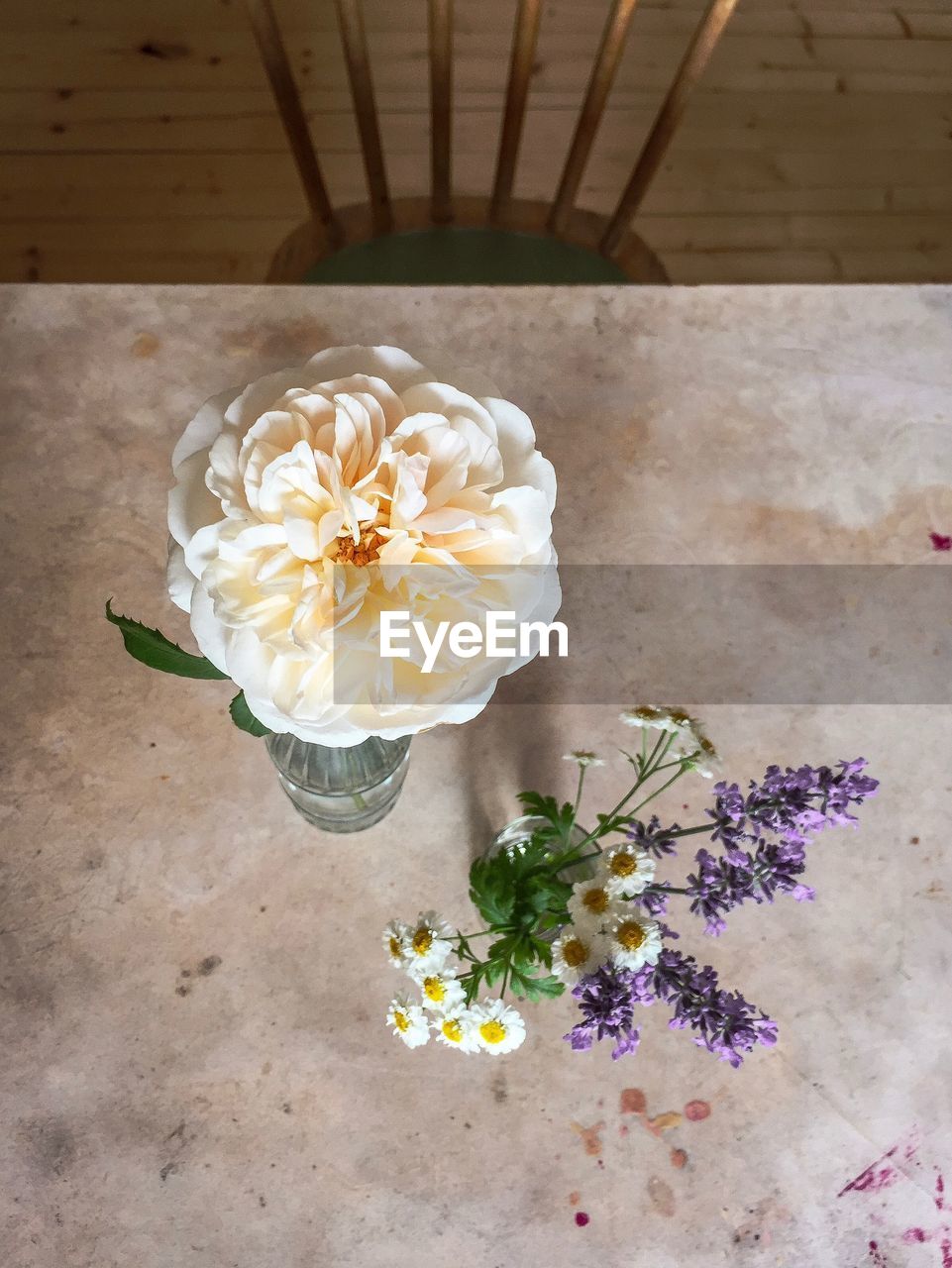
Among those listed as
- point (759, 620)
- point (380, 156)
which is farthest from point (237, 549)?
point (380, 156)

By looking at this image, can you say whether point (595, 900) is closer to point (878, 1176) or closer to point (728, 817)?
point (728, 817)

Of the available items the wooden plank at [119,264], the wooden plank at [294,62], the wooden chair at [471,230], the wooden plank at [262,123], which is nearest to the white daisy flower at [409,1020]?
the wooden chair at [471,230]

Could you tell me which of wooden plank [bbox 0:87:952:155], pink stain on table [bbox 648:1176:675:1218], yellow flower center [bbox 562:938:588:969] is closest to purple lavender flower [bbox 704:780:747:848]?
yellow flower center [bbox 562:938:588:969]

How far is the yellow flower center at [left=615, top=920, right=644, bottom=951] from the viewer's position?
560 mm

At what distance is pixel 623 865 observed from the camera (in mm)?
580

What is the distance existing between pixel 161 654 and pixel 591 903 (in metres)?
0.29

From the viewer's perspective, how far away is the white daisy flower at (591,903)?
0.59 m

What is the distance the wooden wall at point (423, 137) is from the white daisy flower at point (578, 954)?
4.47 ft

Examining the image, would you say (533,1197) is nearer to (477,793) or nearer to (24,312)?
(477,793)

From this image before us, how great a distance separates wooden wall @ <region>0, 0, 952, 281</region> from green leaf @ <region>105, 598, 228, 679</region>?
1218 mm

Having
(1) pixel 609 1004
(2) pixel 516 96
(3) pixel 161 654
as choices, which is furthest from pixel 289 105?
(1) pixel 609 1004

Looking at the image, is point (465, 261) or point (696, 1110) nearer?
point (696, 1110)

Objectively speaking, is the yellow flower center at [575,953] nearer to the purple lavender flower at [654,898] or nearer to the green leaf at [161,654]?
the purple lavender flower at [654,898]

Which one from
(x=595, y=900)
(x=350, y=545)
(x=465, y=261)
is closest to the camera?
(x=350, y=545)
